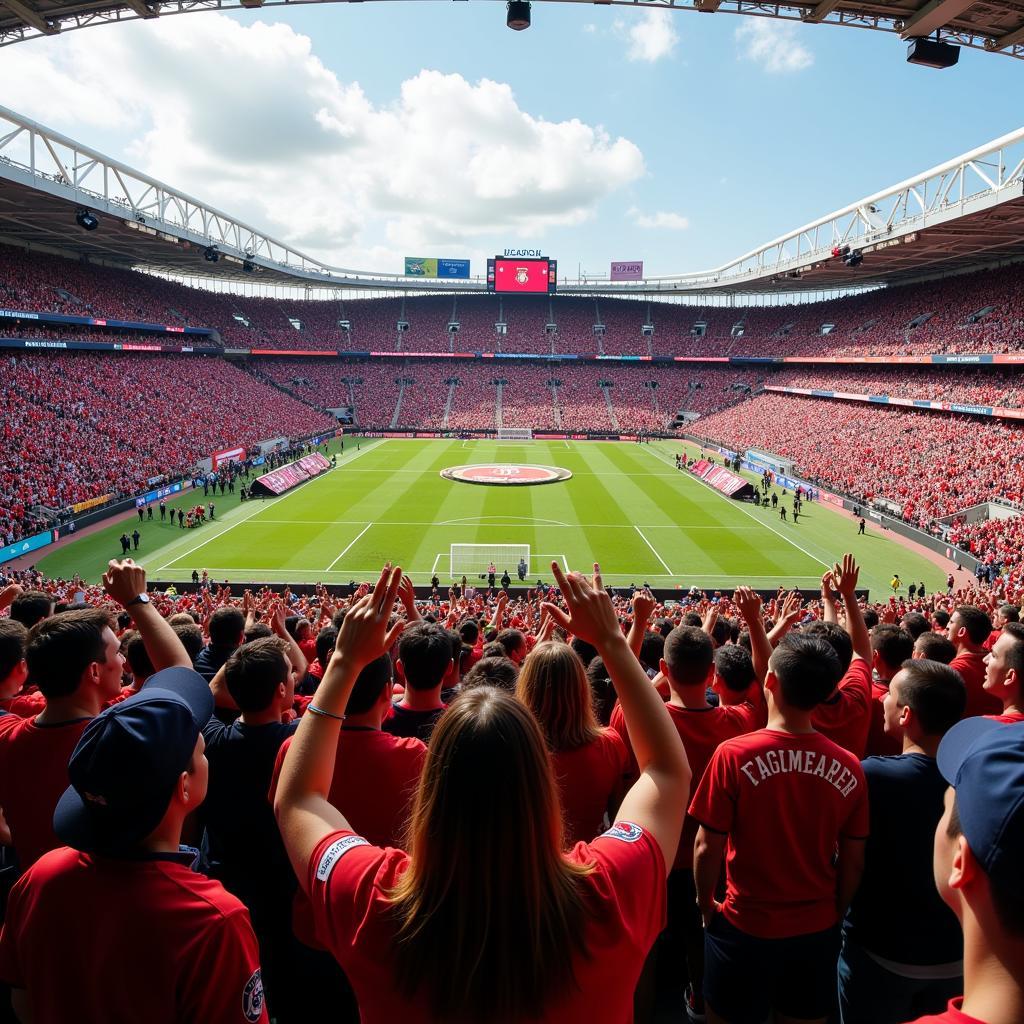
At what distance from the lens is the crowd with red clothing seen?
1.76 m

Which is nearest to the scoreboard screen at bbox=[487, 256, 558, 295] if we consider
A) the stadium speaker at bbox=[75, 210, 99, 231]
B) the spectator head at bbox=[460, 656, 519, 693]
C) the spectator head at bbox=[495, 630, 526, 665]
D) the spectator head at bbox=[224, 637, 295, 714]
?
the stadium speaker at bbox=[75, 210, 99, 231]

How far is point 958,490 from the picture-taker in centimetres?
3484

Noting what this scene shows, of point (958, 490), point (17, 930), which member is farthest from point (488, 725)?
point (958, 490)

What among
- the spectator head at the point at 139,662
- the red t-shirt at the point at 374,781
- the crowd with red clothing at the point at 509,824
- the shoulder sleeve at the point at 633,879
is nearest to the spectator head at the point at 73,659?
the crowd with red clothing at the point at 509,824

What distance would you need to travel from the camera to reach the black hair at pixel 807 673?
3.69 metres

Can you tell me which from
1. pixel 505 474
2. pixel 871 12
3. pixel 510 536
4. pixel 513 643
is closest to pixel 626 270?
pixel 505 474

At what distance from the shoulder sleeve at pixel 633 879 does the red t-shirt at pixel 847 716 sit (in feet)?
10.2

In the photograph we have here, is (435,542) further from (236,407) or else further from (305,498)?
(236,407)

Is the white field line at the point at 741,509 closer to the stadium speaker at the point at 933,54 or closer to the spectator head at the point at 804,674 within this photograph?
the stadium speaker at the point at 933,54

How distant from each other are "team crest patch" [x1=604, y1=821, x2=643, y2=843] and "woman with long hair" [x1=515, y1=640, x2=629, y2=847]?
60.2 inches

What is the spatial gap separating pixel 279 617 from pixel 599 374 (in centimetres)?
8153

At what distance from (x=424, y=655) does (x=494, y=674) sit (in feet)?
2.93

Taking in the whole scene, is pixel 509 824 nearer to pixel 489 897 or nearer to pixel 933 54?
pixel 489 897

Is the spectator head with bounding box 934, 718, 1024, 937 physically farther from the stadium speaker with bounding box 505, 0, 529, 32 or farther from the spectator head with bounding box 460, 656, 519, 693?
the stadium speaker with bounding box 505, 0, 529, 32
